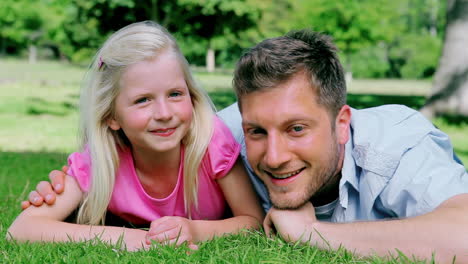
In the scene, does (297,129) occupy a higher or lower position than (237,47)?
higher

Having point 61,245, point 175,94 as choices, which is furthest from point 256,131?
point 61,245

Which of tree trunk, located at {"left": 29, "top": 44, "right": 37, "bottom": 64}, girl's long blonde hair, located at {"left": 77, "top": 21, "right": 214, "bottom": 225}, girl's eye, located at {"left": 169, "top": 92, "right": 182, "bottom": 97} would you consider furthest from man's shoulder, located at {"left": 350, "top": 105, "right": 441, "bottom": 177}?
tree trunk, located at {"left": 29, "top": 44, "right": 37, "bottom": 64}

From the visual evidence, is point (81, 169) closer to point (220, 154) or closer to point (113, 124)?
point (113, 124)

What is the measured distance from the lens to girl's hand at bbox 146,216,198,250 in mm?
2898

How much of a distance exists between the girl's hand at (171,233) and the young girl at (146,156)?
4 cm

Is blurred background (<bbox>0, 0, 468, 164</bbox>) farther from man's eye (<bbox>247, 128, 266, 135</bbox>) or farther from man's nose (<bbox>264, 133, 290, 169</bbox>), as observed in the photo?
man's nose (<bbox>264, 133, 290, 169</bbox>)

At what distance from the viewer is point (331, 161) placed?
121 inches

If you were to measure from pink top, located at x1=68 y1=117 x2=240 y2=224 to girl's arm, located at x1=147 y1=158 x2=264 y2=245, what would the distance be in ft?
0.29

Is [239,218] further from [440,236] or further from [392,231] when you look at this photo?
[440,236]

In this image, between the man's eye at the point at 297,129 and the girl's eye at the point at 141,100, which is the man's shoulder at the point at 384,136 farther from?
the girl's eye at the point at 141,100

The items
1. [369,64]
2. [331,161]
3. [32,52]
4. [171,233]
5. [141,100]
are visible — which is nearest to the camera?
[171,233]

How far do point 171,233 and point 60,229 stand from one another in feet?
2.19

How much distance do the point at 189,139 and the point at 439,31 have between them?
66.0 meters

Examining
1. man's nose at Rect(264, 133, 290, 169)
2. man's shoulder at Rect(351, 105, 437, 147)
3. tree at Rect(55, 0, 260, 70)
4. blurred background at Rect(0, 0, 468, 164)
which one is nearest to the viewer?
man's nose at Rect(264, 133, 290, 169)
